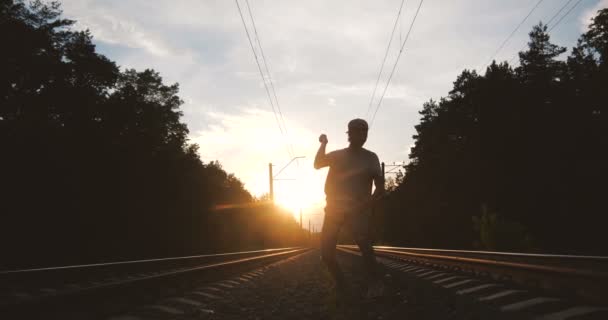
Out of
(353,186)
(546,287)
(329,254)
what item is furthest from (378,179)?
(546,287)

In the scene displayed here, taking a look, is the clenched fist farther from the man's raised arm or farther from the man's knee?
the man's knee

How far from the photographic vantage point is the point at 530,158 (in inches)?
1443

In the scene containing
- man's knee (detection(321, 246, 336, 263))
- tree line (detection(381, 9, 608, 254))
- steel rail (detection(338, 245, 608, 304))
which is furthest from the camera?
tree line (detection(381, 9, 608, 254))

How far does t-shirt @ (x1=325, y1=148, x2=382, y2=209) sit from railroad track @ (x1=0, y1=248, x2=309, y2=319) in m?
2.19

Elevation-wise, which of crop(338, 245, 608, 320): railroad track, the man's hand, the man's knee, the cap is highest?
the cap

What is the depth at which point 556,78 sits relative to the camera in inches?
1858

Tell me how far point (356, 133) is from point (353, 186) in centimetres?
51

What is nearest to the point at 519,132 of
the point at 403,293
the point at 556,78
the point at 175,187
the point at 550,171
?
the point at 550,171

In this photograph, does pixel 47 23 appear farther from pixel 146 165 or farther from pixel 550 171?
pixel 550 171

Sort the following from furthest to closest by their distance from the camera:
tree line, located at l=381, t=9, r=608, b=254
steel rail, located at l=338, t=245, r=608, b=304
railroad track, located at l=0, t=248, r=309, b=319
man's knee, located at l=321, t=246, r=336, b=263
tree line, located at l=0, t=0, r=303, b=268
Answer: tree line, located at l=381, t=9, r=608, b=254 → tree line, located at l=0, t=0, r=303, b=268 → man's knee, located at l=321, t=246, r=336, b=263 → steel rail, located at l=338, t=245, r=608, b=304 → railroad track, located at l=0, t=248, r=309, b=319

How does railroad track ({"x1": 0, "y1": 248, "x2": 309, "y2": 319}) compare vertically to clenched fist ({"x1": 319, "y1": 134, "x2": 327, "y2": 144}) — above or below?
below

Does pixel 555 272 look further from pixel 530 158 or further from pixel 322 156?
pixel 530 158

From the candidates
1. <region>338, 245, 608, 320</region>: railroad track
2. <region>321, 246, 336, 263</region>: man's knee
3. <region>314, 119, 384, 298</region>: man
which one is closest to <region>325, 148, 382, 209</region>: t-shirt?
<region>314, 119, 384, 298</region>: man

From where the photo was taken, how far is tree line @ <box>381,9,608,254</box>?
107 feet
